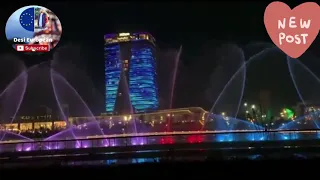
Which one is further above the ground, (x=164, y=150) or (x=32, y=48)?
(x=32, y=48)

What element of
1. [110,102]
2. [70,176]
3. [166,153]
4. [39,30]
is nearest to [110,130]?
[110,102]

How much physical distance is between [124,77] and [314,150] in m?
38.8

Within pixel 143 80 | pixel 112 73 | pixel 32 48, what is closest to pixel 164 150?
pixel 32 48

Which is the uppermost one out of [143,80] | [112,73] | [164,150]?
[112,73]

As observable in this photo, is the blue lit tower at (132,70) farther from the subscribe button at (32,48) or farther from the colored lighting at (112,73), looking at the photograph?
the subscribe button at (32,48)

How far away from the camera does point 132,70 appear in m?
46.7

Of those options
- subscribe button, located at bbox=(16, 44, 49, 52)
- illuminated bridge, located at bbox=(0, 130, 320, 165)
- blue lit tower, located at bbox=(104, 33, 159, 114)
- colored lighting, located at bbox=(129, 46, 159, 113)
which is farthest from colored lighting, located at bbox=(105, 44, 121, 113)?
illuminated bridge, located at bbox=(0, 130, 320, 165)

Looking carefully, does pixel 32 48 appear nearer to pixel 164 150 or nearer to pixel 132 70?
pixel 164 150

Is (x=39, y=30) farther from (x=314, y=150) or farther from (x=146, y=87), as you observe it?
(x=146, y=87)

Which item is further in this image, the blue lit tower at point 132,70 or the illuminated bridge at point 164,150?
the blue lit tower at point 132,70

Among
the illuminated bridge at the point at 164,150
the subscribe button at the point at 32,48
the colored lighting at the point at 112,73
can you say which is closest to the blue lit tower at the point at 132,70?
the colored lighting at the point at 112,73

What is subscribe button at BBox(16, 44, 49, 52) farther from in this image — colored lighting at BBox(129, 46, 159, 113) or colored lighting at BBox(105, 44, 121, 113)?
colored lighting at BBox(105, 44, 121, 113)

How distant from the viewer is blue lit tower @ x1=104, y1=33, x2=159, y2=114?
4366cm

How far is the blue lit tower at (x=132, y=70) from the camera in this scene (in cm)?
4366
